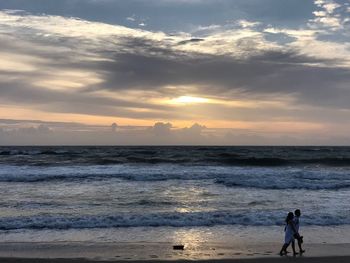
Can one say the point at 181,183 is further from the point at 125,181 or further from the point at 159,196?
the point at 159,196

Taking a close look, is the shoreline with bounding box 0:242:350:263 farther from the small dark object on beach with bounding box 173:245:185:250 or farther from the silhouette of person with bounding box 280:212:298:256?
the silhouette of person with bounding box 280:212:298:256

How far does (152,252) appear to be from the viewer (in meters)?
11.0

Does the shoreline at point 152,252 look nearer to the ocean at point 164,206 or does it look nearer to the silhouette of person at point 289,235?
the silhouette of person at point 289,235

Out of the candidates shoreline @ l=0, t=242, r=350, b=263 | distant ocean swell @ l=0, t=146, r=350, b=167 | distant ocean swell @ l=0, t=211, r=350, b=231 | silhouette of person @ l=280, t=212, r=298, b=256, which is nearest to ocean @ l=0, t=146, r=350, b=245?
distant ocean swell @ l=0, t=211, r=350, b=231

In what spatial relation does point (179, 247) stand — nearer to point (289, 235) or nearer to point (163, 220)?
point (289, 235)

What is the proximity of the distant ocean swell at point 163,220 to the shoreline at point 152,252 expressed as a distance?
2.37 metres

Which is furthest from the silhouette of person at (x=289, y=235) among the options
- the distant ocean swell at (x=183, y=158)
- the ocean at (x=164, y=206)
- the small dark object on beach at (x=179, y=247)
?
the distant ocean swell at (x=183, y=158)

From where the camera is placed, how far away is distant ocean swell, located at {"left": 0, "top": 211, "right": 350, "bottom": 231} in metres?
14.4

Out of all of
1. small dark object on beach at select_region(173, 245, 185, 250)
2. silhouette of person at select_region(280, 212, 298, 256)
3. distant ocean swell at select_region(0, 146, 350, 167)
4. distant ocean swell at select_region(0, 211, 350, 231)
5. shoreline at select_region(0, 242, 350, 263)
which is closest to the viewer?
shoreline at select_region(0, 242, 350, 263)

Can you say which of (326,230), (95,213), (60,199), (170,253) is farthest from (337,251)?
(60,199)

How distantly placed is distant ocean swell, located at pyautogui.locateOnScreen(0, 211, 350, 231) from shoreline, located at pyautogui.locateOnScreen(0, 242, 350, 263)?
2369 millimetres

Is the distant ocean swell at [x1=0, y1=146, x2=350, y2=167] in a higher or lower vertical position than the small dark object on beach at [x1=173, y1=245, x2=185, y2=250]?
higher

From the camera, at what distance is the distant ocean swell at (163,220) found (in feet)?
47.2

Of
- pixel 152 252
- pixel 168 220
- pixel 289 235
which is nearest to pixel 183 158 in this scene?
pixel 168 220
